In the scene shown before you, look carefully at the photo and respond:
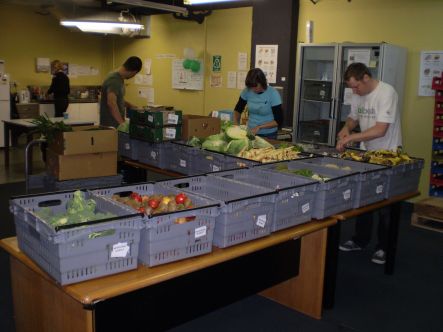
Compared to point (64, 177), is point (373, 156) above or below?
above

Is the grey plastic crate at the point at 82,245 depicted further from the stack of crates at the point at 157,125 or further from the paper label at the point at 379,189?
the stack of crates at the point at 157,125

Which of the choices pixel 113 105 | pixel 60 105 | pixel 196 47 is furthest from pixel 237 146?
pixel 60 105

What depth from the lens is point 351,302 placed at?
11.6 ft

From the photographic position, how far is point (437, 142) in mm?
5590

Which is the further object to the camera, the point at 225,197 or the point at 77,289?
the point at 225,197

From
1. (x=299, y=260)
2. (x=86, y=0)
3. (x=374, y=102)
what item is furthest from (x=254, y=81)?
(x=86, y=0)

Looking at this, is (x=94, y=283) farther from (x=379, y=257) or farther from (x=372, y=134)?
(x=379, y=257)

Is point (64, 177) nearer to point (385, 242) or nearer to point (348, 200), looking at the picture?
point (348, 200)

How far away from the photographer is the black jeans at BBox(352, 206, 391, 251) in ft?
13.5

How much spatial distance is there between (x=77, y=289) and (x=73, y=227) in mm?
240

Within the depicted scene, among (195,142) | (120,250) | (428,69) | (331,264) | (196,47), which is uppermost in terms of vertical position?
(196,47)

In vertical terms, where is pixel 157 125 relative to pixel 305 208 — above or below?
above

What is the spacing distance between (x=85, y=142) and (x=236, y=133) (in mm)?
1323

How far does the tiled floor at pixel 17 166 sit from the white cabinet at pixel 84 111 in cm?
123
